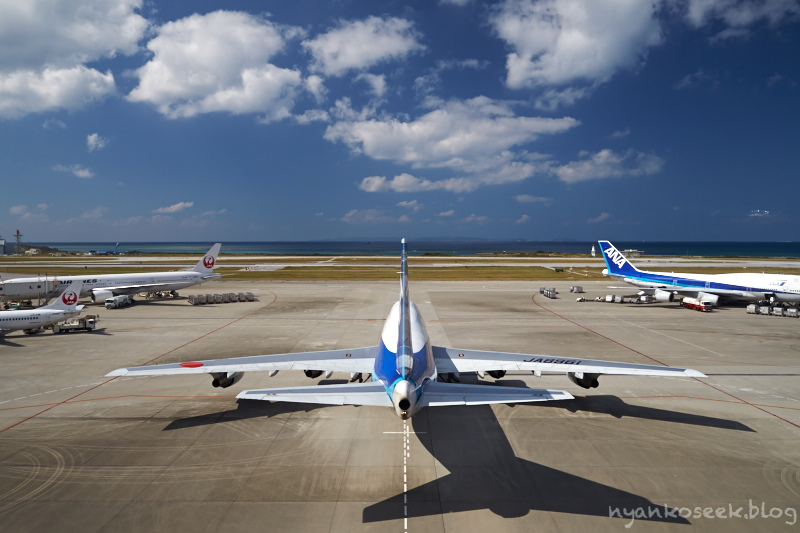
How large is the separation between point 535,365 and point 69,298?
4315cm

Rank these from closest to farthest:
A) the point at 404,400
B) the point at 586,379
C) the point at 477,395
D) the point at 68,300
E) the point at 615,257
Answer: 1. the point at 404,400
2. the point at 477,395
3. the point at 586,379
4. the point at 68,300
5. the point at 615,257

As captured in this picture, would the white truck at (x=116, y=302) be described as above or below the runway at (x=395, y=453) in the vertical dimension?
above

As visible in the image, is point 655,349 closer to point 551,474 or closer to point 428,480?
point 551,474

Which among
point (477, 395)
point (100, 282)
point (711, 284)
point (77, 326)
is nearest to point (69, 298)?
point (77, 326)

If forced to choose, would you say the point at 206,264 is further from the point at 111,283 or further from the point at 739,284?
the point at 739,284

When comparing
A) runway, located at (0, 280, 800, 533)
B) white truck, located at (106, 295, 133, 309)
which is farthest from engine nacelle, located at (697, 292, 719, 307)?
white truck, located at (106, 295, 133, 309)

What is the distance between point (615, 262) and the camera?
2281 inches

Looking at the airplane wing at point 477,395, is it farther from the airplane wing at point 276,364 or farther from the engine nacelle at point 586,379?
the engine nacelle at point 586,379

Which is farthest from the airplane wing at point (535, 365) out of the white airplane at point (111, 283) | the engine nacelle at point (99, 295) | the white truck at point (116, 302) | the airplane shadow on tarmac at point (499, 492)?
the white airplane at point (111, 283)

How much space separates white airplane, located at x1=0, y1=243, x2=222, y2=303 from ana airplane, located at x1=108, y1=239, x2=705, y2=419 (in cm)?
4704

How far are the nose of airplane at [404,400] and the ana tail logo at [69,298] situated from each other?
131 ft

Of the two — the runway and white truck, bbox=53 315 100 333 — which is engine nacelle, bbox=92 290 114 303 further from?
the runway

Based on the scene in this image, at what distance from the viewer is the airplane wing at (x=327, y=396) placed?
11734 mm

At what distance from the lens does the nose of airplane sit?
40.1 ft
